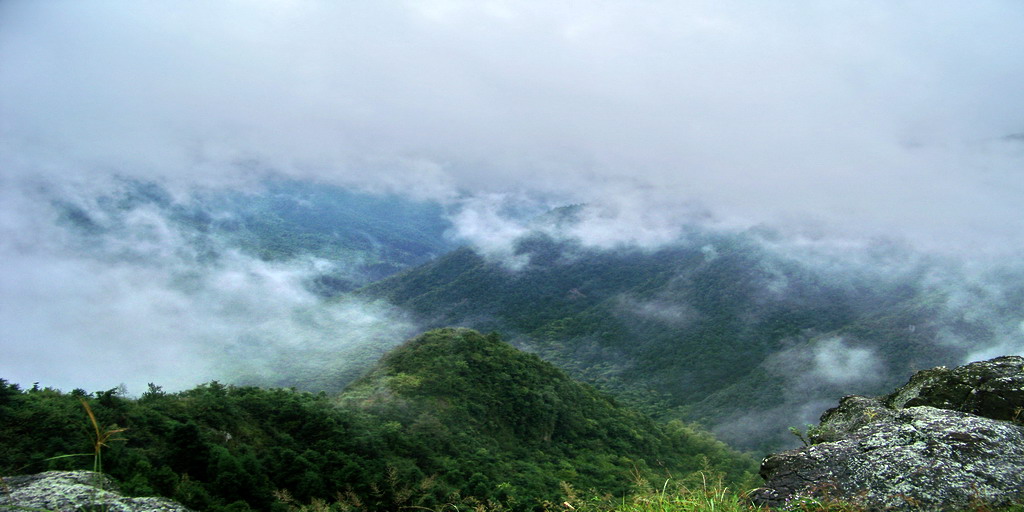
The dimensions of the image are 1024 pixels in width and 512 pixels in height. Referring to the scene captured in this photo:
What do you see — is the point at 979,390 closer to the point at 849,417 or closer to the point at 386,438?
the point at 849,417

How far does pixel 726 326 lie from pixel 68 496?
515 ft

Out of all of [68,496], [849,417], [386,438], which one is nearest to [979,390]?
[849,417]

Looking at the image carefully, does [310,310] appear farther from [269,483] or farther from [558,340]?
[269,483]

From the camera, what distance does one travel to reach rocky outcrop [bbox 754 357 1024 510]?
7.16 metres

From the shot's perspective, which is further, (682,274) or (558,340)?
(682,274)

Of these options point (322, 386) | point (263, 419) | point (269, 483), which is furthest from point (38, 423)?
point (322, 386)

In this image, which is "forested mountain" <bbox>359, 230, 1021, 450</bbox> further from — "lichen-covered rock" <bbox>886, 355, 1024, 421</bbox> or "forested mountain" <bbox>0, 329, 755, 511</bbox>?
"lichen-covered rock" <bbox>886, 355, 1024, 421</bbox>

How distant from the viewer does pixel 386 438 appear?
97.2 feet

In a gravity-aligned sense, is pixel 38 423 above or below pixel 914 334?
below

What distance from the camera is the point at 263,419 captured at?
87.6 ft

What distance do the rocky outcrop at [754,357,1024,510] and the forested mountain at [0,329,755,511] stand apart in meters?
4.73

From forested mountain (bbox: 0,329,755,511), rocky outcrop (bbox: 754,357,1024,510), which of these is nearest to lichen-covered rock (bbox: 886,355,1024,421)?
rocky outcrop (bbox: 754,357,1024,510)

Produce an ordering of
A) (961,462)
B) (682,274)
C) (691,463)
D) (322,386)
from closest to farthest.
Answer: (961,462), (691,463), (322,386), (682,274)

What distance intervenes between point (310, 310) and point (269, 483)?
14998 cm
